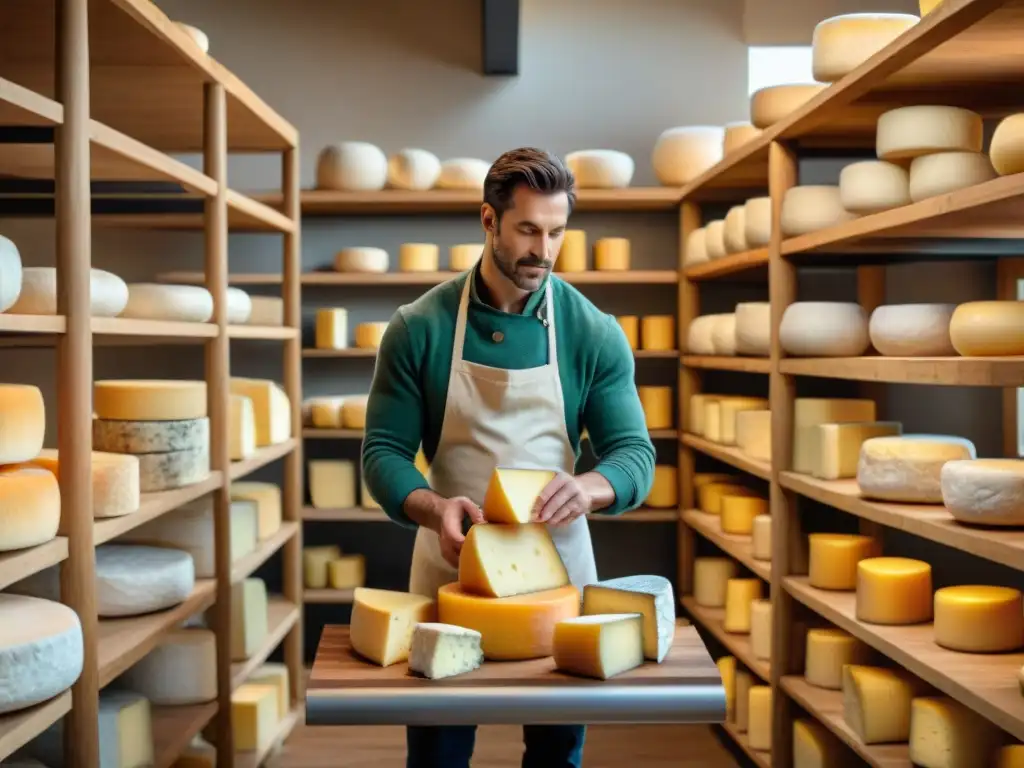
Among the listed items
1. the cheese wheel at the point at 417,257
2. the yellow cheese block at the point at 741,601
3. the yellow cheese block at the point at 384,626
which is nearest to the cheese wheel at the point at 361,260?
the cheese wheel at the point at 417,257

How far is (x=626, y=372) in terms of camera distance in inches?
95.3

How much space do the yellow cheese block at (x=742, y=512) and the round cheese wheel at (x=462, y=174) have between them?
1.61 m

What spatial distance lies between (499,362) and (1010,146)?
1.04 metres

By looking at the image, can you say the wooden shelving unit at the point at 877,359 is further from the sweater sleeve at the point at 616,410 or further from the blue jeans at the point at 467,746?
the blue jeans at the point at 467,746

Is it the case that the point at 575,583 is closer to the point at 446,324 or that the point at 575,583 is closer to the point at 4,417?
the point at 446,324

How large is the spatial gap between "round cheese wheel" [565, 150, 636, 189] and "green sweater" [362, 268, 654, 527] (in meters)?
2.26

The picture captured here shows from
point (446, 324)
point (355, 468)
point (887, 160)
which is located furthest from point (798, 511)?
point (355, 468)

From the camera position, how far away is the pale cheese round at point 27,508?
194 centimetres

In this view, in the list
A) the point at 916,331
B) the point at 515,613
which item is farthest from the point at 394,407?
the point at 916,331

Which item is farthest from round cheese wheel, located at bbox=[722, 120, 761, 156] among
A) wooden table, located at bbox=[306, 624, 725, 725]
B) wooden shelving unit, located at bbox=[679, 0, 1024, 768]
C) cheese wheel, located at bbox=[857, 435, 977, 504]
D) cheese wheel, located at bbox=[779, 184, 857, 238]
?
wooden table, located at bbox=[306, 624, 725, 725]

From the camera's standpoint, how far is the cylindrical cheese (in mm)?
4234

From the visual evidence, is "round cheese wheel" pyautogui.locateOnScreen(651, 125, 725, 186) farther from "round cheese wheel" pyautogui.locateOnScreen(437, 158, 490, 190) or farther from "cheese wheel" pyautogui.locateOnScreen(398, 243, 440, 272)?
"cheese wheel" pyautogui.locateOnScreen(398, 243, 440, 272)

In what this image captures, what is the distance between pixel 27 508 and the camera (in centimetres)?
199

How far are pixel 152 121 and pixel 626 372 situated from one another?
2150mm
